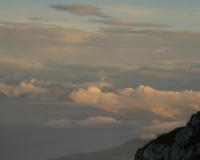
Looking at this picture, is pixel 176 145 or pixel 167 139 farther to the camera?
pixel 167 139

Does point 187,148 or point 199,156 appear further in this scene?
point 187,148

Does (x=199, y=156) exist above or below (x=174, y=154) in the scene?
above

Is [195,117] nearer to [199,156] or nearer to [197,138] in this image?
[197,138]

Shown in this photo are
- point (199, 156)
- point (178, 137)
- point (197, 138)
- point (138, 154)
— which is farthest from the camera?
point (138, 154)

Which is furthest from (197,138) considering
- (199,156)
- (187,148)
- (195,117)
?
(199,156)

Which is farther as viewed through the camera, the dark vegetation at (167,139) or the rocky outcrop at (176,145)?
the dark vegetation at (167,139)

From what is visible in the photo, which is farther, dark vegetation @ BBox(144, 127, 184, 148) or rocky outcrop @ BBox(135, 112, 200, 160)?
dark vegetation @ BBox(144, 127, 184, 148)

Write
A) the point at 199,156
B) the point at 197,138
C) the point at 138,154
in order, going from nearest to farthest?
the point at 199,156 → the point at 197,138 → the point at 138,154

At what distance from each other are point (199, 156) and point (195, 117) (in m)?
23.6

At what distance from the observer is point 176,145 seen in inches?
2901

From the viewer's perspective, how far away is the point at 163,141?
78625mm

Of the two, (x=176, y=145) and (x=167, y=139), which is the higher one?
(x=176, y=145)

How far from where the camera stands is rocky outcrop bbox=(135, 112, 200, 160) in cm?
6938

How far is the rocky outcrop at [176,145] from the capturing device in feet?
228
